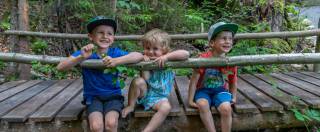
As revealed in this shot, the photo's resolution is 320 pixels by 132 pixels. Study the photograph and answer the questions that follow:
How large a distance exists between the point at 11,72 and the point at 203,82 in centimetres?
405

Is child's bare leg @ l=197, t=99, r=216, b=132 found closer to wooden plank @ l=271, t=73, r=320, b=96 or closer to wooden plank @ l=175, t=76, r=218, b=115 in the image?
wooden plank @ l=175, t=76, r=218, b=115

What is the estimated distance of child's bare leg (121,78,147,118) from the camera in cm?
367

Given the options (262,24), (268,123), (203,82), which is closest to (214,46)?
(203,82)

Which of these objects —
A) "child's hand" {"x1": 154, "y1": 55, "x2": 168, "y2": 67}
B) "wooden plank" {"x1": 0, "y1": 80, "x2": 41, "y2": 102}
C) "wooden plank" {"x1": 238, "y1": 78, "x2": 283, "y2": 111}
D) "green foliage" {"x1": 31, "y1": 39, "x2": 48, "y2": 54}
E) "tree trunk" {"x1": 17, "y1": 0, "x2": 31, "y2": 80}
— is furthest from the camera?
"green foliage" {"x1": 31, "y1": 39, "x2": 48, "y2": 54}

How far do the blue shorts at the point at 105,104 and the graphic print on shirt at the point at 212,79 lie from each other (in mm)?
949

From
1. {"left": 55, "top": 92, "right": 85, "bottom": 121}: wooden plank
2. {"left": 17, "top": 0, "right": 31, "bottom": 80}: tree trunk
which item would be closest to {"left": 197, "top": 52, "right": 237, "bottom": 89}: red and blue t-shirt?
{"left": 55, "top": 92, "right": 85, "bottom": 121}: wooden plank

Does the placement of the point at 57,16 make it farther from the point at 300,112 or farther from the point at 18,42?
the point at 300,112

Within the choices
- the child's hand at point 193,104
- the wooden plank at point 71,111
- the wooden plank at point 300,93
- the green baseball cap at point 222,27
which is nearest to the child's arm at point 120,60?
the wooden plank at point 71,111

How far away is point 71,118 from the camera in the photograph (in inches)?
141

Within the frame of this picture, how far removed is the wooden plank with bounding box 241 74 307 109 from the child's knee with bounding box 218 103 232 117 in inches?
27.3

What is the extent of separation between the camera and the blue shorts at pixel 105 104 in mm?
3580

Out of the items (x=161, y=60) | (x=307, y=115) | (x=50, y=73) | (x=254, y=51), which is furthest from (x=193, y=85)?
(x=50, y=73)

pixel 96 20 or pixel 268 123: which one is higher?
pixel 96 20

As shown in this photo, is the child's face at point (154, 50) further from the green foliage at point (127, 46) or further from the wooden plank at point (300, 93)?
the green foliage at point (127, 46)
